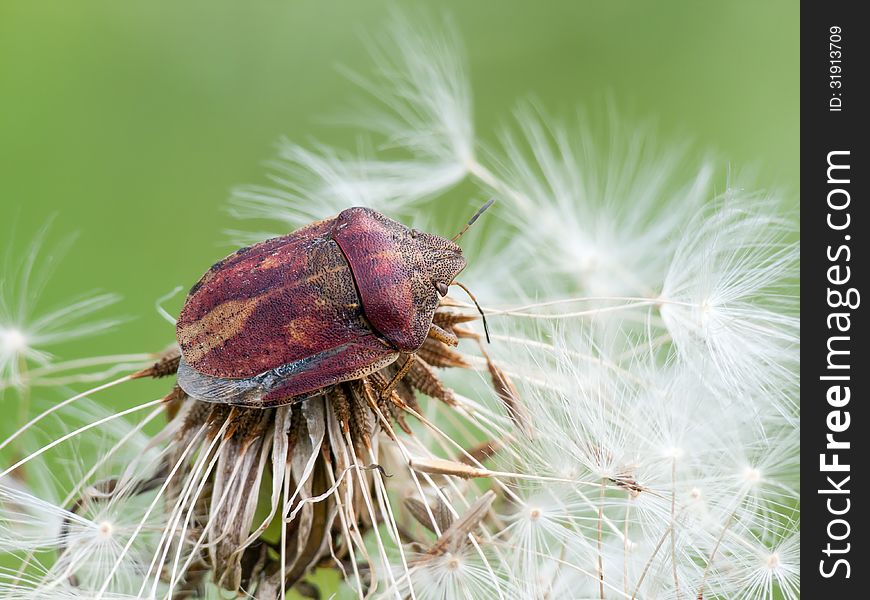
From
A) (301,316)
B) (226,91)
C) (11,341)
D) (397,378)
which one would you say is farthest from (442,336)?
(226,91)

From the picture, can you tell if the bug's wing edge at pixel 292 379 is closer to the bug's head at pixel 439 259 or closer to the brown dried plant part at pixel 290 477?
the brown dried plant part at pixel 290 477

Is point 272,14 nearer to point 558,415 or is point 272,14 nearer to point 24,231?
point 24,231

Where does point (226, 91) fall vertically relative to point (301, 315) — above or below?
above

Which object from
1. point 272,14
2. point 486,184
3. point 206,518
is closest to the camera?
point 206,518

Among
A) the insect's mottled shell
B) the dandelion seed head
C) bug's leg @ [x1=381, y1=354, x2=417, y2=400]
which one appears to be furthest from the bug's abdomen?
the dandelion seed head

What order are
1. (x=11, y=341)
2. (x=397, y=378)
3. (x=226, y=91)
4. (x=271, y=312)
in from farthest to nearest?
(x=226, y=91), (x=11, y=341), (x=397, y=378), (x=271, y=312)

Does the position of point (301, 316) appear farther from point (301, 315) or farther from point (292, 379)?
point (292, 379)
